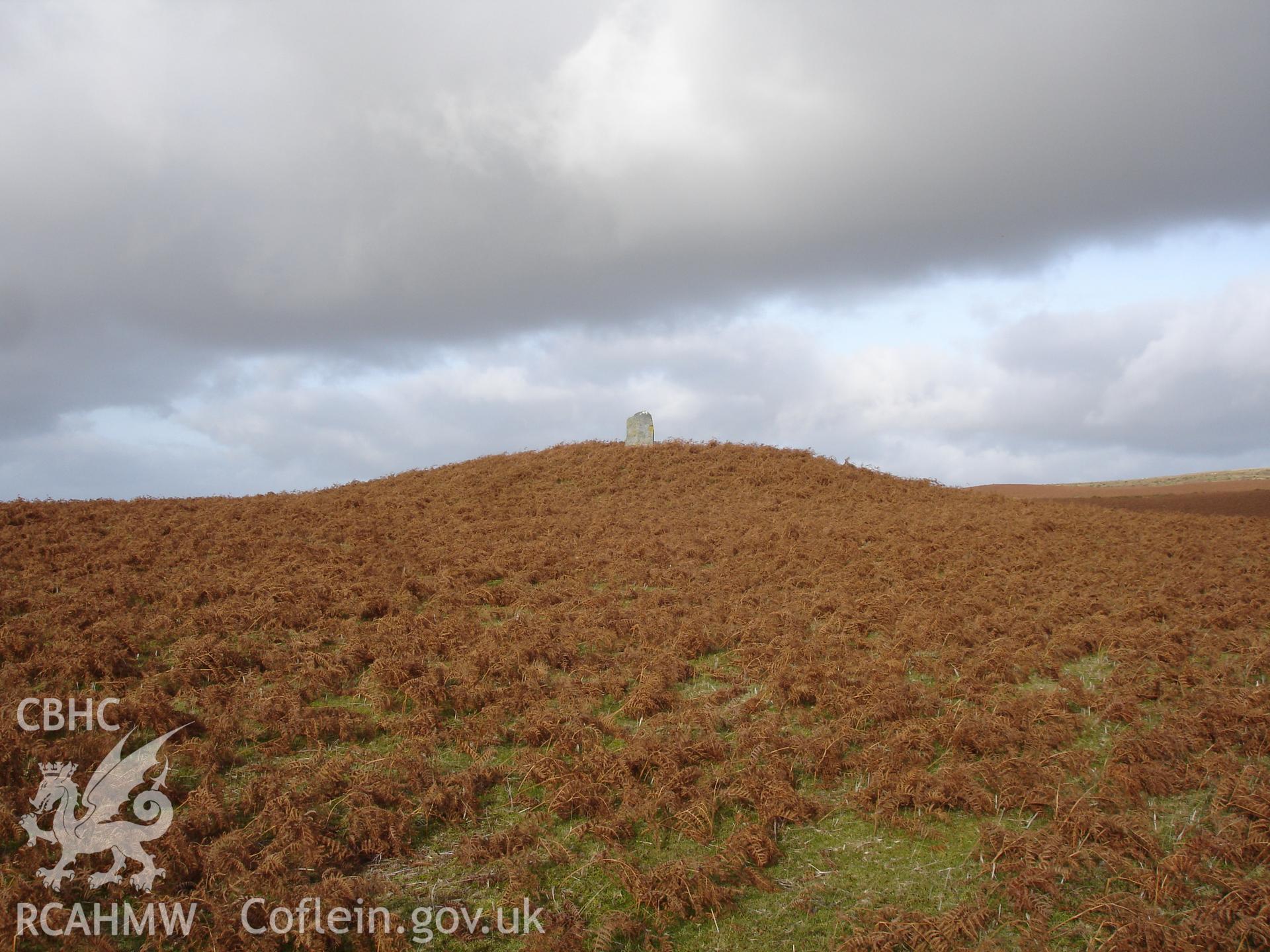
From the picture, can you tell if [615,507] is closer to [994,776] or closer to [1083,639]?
[1083,639]

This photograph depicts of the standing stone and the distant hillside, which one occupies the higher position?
the standing stone

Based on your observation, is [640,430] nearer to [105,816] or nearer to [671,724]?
[671,724]

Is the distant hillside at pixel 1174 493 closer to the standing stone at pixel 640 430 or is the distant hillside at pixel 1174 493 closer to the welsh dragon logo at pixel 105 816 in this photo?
the standing stone at pixel 640 430

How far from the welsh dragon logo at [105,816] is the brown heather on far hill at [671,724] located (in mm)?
150

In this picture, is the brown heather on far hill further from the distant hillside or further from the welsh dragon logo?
the distant hillside

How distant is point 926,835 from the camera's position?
7848 mm

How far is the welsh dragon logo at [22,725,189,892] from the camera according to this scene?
670 centimetres

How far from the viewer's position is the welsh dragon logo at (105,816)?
670 cm

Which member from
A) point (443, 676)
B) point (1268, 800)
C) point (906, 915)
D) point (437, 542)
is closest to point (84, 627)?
point (443, 676)

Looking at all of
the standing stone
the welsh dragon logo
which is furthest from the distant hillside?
the welsh dragon logo

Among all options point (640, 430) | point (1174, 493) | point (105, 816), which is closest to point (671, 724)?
point (105, 816)

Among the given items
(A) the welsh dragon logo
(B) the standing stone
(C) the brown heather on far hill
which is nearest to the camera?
(A) the welsh dragon logo

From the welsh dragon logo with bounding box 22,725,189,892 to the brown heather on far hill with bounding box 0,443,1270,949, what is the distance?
5.9 inches

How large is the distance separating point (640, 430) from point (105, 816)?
22.3m
